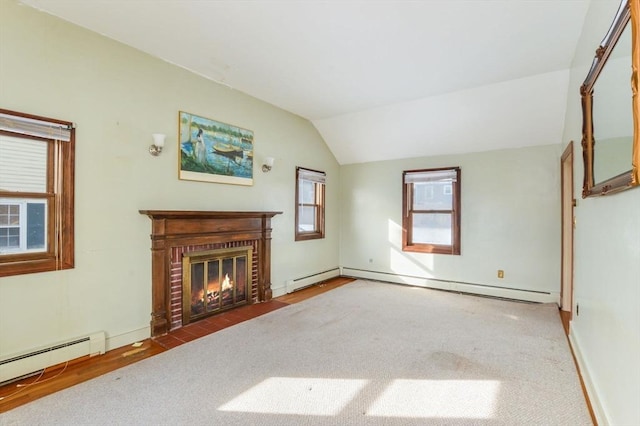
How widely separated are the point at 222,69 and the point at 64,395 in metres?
3.24

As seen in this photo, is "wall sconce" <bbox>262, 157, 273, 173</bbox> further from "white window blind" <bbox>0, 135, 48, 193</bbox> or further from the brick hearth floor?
"white window blind" <bbox>0, 135, 48, 193</bbox>

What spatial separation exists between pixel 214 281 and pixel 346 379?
83.4 inches

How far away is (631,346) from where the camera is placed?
139 cm

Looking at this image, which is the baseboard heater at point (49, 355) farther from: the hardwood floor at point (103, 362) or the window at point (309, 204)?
the window at point (309, 204)

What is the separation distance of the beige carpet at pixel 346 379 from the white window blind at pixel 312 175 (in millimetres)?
2389

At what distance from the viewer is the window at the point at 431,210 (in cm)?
501

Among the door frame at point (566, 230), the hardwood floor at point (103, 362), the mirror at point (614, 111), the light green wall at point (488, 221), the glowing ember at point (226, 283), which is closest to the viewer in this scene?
the mirror at point (614, 111)

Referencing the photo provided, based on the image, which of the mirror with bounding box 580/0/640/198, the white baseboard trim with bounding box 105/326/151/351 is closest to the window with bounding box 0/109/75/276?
the white baseboard trim with bounding box 105/326/151/351

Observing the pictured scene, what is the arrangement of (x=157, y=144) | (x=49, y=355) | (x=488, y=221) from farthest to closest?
(x=488, y=221) < (x=157, y=144) < (x=49, y=355)

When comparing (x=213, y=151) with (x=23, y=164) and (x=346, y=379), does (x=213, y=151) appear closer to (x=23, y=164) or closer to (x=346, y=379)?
(x=23, y=164)

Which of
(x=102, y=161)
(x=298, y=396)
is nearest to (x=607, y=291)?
(x=298, y=396)

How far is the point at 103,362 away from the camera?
2.66 metres

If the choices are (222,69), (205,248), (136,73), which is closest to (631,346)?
(205,248)

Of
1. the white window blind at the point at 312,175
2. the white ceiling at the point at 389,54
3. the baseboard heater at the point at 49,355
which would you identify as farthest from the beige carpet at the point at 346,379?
the white ceiling at the point at 389,54
